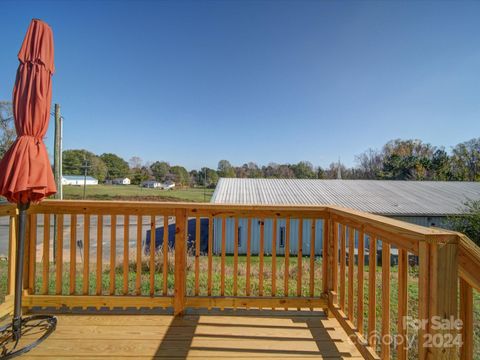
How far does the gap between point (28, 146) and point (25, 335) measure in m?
1.46

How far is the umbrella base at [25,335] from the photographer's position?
161 centimetres

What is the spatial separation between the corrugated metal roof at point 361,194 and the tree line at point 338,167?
8.73 m

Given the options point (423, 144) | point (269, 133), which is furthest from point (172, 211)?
point (423, 144)

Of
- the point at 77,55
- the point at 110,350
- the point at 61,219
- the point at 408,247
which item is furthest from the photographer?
the point at 77,55

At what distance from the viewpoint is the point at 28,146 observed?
1661 mm

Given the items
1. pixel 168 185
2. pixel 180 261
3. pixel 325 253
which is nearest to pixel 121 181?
pixel 168 185

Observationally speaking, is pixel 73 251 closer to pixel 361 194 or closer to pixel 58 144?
pixel 58 144

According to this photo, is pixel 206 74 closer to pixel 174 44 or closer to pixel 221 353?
pixel 174 44

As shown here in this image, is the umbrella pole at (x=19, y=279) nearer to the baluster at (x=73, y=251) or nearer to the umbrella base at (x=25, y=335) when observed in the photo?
the umbrella base at (x=25, y=335)

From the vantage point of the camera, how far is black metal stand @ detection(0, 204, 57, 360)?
5.37 ft

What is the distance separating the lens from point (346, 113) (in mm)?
14094

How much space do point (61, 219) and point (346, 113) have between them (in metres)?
15.0

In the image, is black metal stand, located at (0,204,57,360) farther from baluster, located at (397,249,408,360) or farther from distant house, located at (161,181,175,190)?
distant house, located at (161,181,175,190)

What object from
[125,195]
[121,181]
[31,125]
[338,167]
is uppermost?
[338,167]
